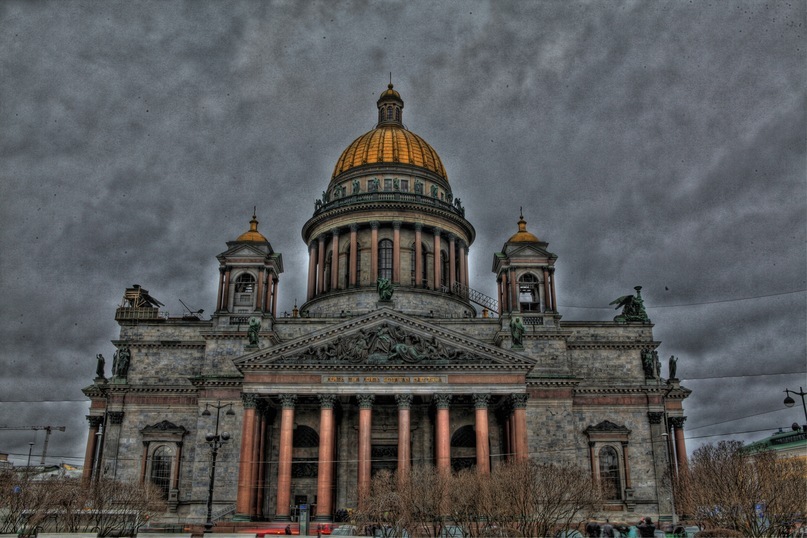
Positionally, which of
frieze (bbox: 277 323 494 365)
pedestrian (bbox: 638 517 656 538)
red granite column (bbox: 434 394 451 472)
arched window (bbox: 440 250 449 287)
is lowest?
pedestrian (bbox: 638 517 656 538)

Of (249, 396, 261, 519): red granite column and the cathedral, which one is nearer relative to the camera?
(249, 396, 261, 519): red granite column

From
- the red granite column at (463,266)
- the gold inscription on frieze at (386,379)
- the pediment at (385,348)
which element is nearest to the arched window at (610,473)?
the pediment at (385,348)

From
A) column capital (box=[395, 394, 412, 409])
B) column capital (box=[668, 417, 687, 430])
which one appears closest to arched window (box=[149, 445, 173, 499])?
column capital (box=[395, 394, 412, 409])

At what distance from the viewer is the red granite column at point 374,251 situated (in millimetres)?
59094

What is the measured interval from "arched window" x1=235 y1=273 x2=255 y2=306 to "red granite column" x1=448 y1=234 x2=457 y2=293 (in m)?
16.0

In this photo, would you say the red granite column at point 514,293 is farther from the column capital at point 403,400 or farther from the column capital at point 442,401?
the column capital at point 403,400

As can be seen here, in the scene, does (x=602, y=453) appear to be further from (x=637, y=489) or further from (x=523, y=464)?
(x=523, y=464)

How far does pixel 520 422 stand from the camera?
4431 cm

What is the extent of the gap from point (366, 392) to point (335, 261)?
60.7 feet

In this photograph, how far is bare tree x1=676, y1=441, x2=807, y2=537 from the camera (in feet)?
90.4

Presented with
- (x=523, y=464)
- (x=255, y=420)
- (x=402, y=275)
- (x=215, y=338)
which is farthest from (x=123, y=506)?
(x=402, y=275)

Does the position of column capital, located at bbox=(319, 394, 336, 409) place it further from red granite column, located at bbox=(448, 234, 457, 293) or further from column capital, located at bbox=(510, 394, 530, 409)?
red granite column, located at bbox=(448, 234, 457, 293)

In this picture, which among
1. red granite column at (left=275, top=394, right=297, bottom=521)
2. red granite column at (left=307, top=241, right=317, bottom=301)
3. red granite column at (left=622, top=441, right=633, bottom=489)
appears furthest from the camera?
red granite column at (left=307, top=241, right=317, bottom=301)

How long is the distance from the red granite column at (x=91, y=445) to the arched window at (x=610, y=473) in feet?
109
